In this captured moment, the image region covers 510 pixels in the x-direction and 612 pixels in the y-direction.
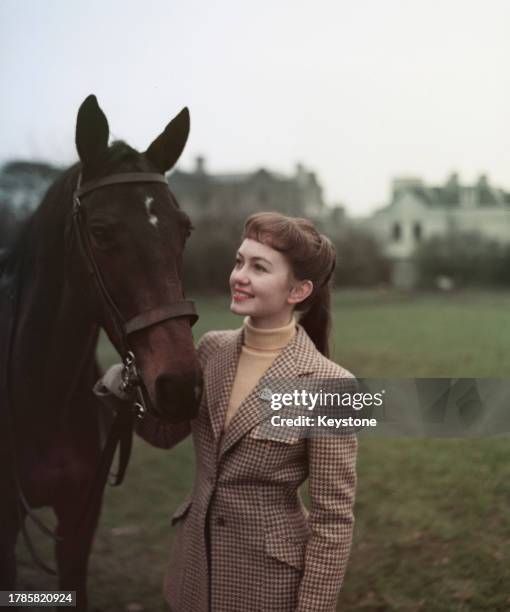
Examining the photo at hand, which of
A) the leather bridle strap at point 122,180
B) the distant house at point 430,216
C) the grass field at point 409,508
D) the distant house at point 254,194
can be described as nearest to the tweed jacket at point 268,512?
the leather bridle strap at point 122,180

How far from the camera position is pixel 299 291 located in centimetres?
215

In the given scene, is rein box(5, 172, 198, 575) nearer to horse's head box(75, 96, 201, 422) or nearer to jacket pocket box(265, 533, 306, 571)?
horse's head box(75, 96, 201, 422)

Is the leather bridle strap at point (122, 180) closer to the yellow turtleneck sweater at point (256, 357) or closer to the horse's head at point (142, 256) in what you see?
the horse's head at point (142, 256)

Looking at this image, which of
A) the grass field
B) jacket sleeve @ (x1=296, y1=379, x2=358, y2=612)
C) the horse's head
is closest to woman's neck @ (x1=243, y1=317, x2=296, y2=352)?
the horse's head

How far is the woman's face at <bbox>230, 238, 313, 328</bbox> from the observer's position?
2.09m

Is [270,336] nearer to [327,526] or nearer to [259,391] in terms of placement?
[259,391]

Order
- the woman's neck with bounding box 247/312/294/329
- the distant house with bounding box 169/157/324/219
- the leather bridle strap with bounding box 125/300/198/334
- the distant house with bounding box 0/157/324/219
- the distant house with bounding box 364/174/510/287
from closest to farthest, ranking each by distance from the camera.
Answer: the leather bridle strap with bounding box 125/300/198/334
the woman's neck with bounding box 247/312/294/329
the distant house with bounding box 364/174/510/287
the distant house with bounding box 0/157/324/219
the distant house with bounding box 169/157/324/219

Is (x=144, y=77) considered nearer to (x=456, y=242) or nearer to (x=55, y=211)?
(x=55, y=211)

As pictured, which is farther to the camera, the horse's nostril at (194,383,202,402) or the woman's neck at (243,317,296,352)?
the woman's neck at (243,317,296,352)

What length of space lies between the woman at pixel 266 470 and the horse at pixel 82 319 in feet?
0.64

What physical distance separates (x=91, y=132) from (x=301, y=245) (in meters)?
0.82

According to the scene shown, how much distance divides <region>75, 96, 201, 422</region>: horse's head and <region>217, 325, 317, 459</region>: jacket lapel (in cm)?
14

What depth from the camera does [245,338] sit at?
2.23m

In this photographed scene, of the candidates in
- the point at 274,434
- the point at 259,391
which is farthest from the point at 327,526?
the point at 259,391
